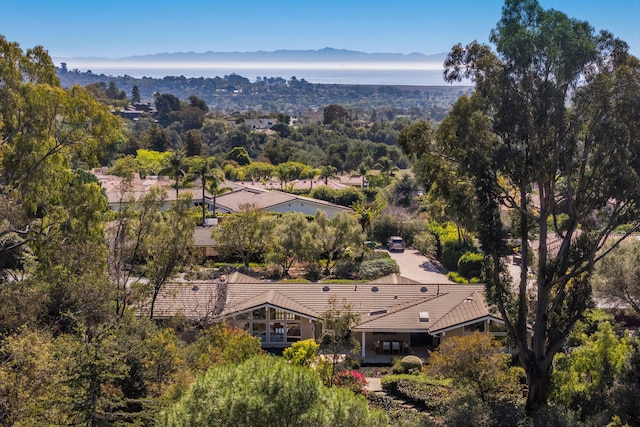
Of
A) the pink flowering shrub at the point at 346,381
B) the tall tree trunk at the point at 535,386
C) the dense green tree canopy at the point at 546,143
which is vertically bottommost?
the pink flowering shrub at the point at 346,381

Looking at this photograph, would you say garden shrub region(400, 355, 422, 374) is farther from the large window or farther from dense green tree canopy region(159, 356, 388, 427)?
dense green tree canopy region(159, 356, 388, 427)

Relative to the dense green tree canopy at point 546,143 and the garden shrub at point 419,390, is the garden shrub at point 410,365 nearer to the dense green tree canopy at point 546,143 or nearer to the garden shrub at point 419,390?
the garden shrub at point 419,390

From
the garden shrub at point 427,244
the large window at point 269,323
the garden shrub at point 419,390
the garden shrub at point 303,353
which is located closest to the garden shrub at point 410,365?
the garden shrub at point 419,390

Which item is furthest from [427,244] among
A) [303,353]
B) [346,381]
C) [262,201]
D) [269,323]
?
[303,353]

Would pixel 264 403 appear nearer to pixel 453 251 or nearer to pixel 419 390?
pixel 419 390

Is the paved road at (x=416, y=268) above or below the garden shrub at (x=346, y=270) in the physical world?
below

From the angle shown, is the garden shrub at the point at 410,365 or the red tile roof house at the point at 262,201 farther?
the red tile roof house at the point at 262,201

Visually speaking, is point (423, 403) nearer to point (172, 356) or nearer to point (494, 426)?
point (494, 426)

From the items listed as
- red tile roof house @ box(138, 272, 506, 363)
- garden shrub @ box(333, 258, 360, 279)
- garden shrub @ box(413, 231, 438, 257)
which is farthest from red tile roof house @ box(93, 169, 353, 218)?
red tile roof house @ box(138, 272, 506, 363)
